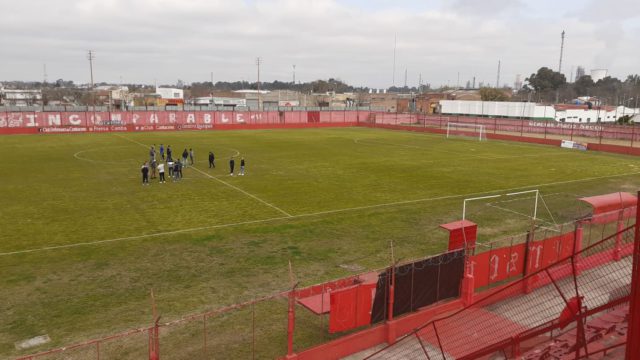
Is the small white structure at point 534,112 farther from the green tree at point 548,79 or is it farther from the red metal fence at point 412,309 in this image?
the red metal fence at point 412,309

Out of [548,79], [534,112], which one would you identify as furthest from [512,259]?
[548,79]

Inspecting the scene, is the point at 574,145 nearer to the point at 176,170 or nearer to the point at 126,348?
the point at 176,170

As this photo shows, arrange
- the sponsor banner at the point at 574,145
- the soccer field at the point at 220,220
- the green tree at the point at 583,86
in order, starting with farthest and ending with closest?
the green tree at the point at 583,86 < the sponsor banner at the point at 574,145 < the soccer field at the point at 220,220

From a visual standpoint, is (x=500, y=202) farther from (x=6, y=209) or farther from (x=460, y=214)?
(x=6, y=209)

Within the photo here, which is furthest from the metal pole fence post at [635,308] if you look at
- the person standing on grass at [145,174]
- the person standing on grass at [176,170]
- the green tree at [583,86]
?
the green tree at [583,86]

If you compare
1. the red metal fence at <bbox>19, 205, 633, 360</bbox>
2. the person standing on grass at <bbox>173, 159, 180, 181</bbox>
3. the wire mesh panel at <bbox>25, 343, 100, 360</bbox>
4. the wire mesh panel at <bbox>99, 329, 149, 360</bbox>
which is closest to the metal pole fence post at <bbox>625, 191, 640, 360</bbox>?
the red metal fence at <bbox>19, 205, 633, 360</bbox>

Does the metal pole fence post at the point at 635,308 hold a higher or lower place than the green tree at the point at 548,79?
lower

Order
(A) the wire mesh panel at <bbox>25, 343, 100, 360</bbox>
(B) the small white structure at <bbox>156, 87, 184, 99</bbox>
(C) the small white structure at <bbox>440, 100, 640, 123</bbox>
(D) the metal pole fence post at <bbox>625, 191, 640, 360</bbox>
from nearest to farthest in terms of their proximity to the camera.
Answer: (D) the metal pole fence post at <bbox>625, 191, 640, 360</bbox> → (A) the wire mesh panel at <bbox>25, 343, 100, 360</bbox> → (C) the small white structure at <bbox>440, 100, 640, 123</bbox> → (B) the small white structure at <bbox>156, 87, 184, 99</bbox>

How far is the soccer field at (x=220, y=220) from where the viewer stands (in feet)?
49.1

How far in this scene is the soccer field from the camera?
15.0 metres

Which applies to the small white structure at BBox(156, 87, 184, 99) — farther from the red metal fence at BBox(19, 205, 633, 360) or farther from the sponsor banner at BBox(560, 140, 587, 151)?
the red metal fence at BBox(19, 205, 633, 360)

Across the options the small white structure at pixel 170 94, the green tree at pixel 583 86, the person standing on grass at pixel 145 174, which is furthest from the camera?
the green tree at pixel 583 86

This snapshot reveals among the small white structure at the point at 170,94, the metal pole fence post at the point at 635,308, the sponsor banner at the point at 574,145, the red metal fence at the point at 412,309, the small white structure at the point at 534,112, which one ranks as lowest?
the red metal fence at the point at 412,309

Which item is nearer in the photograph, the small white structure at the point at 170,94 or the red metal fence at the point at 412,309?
the red metal fence at the point at 412,309
